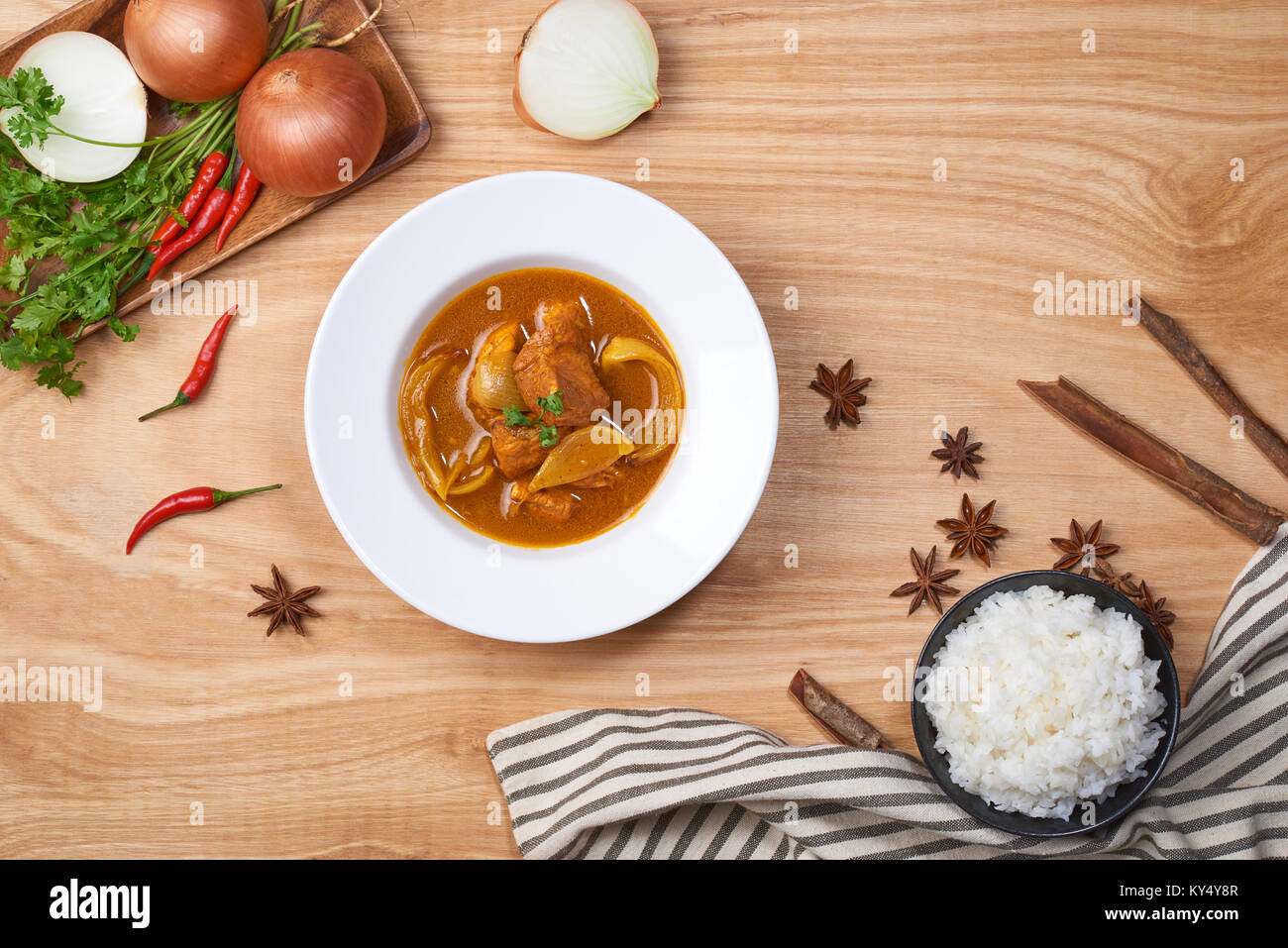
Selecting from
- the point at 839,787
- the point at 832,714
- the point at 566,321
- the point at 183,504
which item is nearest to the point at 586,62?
the point at 566,321

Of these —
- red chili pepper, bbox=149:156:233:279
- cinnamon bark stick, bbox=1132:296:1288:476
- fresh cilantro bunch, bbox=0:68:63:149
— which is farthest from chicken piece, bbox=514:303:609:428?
cinnamon bark stick, bbox=1132:296:1288:476

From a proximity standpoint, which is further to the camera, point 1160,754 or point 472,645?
point 472,645

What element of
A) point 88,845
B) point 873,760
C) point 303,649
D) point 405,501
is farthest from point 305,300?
point 873,760

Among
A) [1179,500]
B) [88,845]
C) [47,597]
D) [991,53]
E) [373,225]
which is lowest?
[88,845]

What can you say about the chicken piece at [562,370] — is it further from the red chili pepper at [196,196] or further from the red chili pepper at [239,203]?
the red chili pepper at [196,196]

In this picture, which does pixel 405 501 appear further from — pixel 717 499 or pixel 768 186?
pixel 768 186

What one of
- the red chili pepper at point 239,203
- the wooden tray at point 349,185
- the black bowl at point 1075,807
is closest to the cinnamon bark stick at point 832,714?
the black bowl at point 1075,807

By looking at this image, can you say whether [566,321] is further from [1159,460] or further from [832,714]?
[1159,460]

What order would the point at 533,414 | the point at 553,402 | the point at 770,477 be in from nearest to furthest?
the point at 553,402 < the point at 533,414 < the point at 770,477
